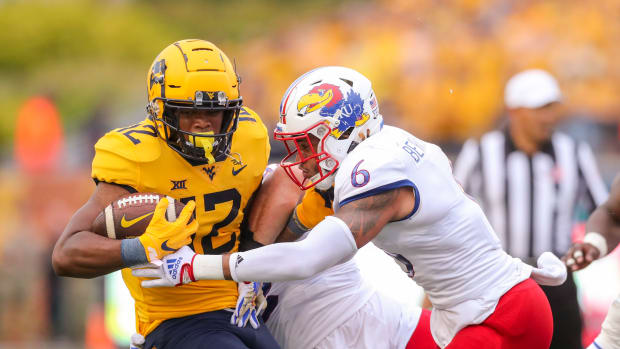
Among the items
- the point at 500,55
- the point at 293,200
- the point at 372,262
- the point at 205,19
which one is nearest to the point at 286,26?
the point at 500,55

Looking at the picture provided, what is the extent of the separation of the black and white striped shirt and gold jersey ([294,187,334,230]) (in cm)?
245

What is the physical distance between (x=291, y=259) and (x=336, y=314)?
0.86 m

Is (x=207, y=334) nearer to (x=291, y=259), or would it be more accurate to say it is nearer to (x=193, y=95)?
(x=291, y=259)

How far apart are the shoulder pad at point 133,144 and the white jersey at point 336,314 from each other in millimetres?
858

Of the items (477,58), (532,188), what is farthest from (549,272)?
(477,58)

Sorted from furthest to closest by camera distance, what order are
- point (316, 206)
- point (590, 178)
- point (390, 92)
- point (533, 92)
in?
point (390, 92)
point (533, 92)
point (590, 178)
point (316, 206)

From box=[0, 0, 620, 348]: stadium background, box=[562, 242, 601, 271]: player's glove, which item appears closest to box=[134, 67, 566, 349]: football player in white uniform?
box=[562, 242, 601, 271]: player's glove

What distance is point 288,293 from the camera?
416cm

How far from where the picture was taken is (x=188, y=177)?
12.7ft

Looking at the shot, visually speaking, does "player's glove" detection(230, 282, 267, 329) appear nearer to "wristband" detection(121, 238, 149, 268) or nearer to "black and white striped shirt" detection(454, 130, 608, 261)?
"wristband" detection(121, 238, 149, 268)

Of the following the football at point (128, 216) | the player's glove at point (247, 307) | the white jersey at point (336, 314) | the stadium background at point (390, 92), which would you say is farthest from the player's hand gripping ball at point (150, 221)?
the stadium background at point (390, 92)

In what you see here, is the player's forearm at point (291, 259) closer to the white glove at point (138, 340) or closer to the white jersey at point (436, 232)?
the white jersey at point (436, 232)

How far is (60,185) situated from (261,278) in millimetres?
7729

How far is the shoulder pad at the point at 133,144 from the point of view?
146 inches
